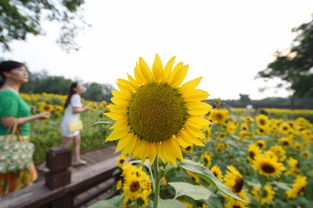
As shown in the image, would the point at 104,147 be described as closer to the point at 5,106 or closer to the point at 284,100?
the point at 5,106

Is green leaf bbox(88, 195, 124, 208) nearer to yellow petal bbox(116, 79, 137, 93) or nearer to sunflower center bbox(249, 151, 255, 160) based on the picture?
yellow petal bbox(116, 79, 137, 93)

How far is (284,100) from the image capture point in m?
31.0

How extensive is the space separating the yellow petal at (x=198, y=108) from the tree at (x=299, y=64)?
15.5 m

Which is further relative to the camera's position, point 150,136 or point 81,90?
point 81,90

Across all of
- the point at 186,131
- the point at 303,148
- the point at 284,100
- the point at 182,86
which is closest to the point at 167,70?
the point at 182,86

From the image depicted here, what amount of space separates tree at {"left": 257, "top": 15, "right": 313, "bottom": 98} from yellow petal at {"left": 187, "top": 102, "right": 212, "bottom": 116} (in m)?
15.5

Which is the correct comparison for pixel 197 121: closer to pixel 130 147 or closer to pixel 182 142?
pixel 182 142

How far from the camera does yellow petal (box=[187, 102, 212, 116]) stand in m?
0.73

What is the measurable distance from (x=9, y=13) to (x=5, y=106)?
198 cm

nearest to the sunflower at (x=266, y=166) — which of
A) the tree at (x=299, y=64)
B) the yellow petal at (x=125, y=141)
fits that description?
the yellow petal at (x=125, y=141)

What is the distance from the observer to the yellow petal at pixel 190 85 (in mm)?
731

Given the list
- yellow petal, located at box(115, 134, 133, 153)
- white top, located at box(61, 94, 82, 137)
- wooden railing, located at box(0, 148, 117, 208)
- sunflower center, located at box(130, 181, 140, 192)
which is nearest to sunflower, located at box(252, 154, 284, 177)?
sunflower center, located at box(130, 181, 140, 192)

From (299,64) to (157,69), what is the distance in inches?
678

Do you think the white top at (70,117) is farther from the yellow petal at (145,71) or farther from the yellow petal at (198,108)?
the yellow petal at (198,108)
